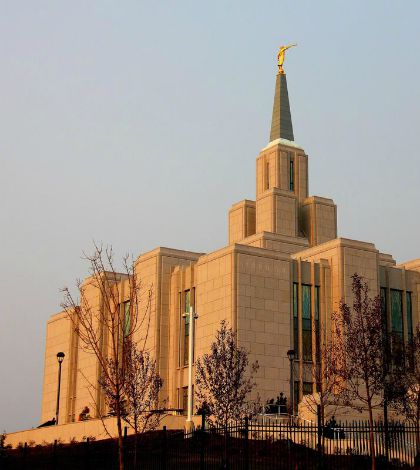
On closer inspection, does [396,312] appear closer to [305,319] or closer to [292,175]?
[305,319]

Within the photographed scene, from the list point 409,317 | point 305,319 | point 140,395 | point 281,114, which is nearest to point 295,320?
point 305,319

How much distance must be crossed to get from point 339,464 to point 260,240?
4460 centimetres

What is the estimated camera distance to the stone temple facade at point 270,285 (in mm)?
68625

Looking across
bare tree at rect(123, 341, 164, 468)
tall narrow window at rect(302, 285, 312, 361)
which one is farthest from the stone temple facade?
bare tree at rect(123, 341, 164, 468)

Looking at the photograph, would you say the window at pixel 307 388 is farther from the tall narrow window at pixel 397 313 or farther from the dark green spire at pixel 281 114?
the dark green spire at pixel 281 114

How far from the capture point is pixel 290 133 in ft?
289

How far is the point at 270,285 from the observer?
70.0m

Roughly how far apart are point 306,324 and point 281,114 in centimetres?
2622

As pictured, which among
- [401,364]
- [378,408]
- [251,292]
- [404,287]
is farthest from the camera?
[404,287]

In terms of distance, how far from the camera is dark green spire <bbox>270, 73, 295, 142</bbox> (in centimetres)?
8781

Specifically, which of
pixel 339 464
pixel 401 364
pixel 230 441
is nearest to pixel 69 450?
pixel 230 441

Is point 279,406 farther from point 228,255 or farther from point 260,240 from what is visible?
point 260,240

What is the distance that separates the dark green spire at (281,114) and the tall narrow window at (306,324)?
824 inches

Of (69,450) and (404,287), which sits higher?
(404,287)
